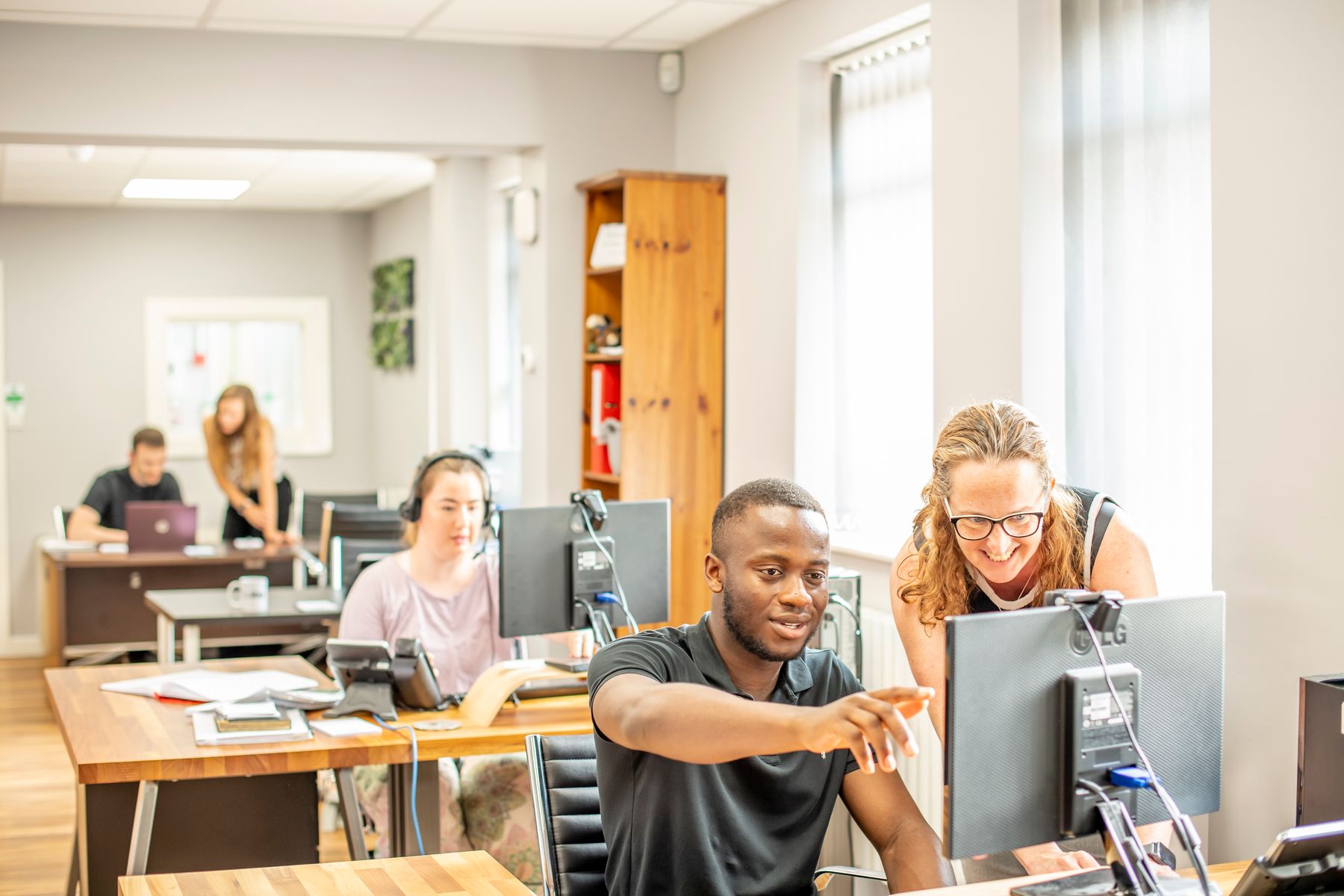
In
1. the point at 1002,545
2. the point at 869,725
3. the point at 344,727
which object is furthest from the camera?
the point at 344,727

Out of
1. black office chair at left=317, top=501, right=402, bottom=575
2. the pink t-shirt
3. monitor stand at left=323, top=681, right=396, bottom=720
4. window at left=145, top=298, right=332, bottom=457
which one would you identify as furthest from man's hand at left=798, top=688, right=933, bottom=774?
window at left=145, top=298, right=332, bottom=457

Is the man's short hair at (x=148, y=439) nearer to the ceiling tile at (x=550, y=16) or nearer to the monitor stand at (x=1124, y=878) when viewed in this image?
the ceiling tile at (x=550, y=16)

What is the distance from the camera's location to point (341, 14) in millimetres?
4504

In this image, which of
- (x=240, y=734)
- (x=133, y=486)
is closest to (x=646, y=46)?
(x=240, y=734)

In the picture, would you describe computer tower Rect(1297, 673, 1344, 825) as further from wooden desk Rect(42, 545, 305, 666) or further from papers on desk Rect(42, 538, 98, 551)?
papers on desk Rect(42, 538, 98, 551)

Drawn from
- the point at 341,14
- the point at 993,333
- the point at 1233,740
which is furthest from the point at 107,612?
the point at 1233,740

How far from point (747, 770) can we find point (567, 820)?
0.51 m

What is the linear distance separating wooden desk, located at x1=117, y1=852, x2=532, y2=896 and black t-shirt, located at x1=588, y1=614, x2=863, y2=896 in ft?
0.81

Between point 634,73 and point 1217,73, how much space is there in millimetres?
2862

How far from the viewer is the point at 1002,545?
2.01 metres

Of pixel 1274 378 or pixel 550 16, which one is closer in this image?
pixel 1274 378

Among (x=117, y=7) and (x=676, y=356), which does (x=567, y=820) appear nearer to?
(x=676, y=356)

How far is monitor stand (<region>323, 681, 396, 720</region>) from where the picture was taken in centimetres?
299

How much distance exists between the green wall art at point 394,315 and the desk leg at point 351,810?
5461 mm
